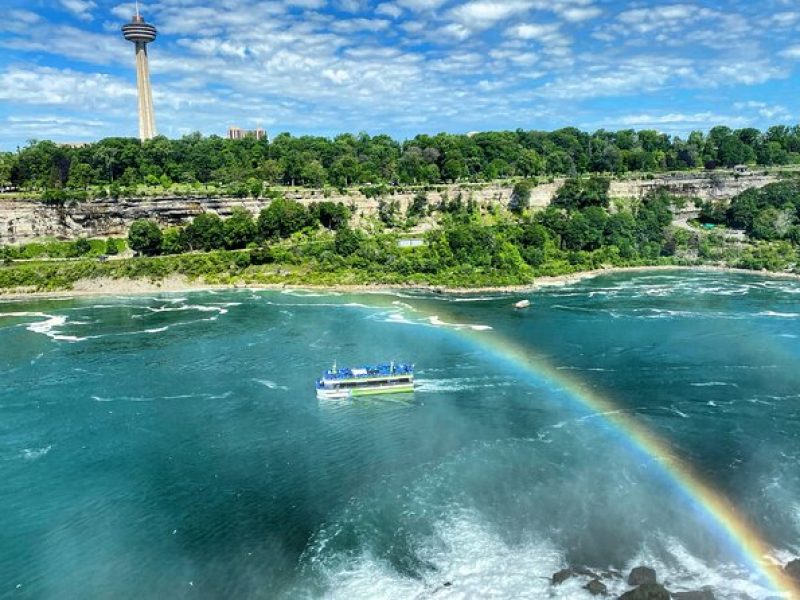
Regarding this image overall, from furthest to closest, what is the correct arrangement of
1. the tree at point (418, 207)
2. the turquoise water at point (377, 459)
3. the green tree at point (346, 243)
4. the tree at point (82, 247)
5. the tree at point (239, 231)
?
the tree at point (418, 207), the tree at point (239, 231), the tree at point (82, 247), the green tree at point (346, 243), the turquoise water at point (377, 459)

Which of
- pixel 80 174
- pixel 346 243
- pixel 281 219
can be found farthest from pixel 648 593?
pixel 80 174

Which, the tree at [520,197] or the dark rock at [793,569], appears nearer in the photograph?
the dark rock at [793,569]

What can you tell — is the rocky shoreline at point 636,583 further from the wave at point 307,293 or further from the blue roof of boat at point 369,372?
the wave at point 307,293

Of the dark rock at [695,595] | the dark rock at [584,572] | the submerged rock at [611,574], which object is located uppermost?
the dark rock at [584,572]

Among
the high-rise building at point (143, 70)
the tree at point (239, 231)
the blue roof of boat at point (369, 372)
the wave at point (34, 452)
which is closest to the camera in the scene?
the wave at point (34, 452)

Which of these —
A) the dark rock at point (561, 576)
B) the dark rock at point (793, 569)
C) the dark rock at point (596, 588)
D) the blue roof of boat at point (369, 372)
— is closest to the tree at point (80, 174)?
the blue roof of boat at point (369, 372)

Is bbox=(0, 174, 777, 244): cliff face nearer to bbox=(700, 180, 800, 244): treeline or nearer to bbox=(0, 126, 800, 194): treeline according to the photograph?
bbox=(0, 126, 800, 194): treeline

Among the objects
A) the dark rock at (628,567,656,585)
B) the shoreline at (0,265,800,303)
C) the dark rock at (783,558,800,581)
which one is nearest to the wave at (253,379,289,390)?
the dark rock at (628,567,656,585)
